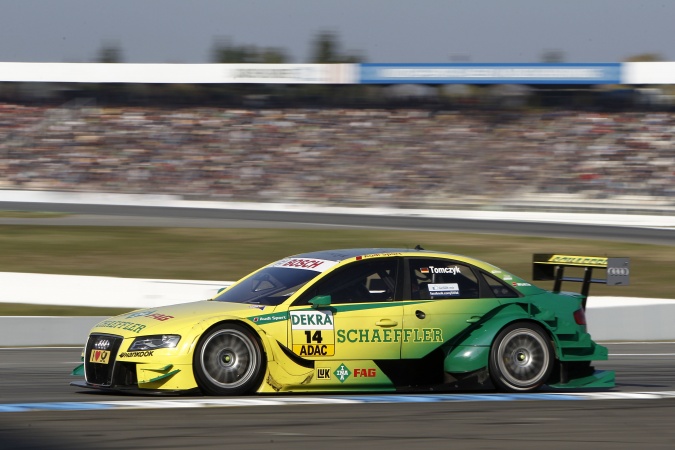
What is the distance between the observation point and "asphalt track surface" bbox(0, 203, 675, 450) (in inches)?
206

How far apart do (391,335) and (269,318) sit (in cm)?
92

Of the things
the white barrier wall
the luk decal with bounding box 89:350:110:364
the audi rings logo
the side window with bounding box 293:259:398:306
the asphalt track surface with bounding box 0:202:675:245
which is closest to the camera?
the luk decal with bounding box 89:350:110:364

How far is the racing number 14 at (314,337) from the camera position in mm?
7027

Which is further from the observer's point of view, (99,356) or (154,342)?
(99,356)

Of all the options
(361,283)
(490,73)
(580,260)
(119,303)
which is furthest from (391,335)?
(490,73)

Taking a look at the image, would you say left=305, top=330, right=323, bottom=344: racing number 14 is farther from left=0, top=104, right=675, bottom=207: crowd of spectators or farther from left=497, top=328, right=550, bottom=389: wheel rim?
left=0, top=104, right=675, bottom=207: crowd of spectators

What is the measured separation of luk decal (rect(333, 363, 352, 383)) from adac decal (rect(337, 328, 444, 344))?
0.60 feet

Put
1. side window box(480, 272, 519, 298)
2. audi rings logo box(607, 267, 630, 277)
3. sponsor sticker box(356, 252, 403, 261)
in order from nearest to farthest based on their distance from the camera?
sponsor sticker box(356, 252, 403, 261)
side window box(480, 272, 519, 298)
audi rings logo box(607, 267, 630, 277)

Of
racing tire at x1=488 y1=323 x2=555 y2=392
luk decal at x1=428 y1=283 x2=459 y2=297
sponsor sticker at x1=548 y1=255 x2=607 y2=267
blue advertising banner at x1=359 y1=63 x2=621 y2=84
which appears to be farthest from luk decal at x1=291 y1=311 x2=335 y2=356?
blue advertising banner at x1=359 y1=63 x2=621 y2=84

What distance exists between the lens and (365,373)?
7160mm

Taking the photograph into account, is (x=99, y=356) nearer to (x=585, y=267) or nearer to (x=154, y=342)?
(x=154, y=342)

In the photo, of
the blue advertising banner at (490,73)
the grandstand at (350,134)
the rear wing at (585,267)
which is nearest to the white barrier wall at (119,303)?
the rear wing at (585,267)

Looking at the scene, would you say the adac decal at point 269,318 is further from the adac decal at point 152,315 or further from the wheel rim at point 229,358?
the adac decal at point 152,315

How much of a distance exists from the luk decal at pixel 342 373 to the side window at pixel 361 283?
482mm
